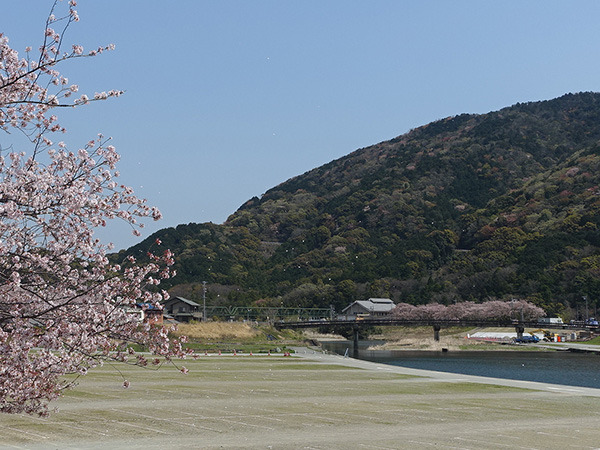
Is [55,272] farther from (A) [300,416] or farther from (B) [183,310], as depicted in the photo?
(B) [183,310]

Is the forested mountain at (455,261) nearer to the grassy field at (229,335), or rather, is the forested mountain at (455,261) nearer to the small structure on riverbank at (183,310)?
the small structure on riverbank at (183,310)

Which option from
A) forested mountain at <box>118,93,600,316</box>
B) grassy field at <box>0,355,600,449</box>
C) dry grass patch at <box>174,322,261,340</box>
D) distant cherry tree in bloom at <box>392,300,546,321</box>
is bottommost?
grassy field at <box>0,355,600,449</box>

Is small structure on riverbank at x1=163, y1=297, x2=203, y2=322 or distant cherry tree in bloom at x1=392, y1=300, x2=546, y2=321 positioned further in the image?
distant cherry tree in bloom at x1=392, y1=300, x2=546, y2=321

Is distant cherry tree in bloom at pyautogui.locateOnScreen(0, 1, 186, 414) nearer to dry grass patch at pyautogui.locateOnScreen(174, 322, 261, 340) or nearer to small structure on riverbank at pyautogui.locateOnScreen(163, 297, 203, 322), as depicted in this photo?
dry grass patch at pyautogui.locateOnScreen(174, 322, 261, 340)

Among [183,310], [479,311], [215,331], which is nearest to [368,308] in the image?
[479,311]

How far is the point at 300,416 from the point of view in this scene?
26109mm

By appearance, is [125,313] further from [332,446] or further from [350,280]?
[350,280]

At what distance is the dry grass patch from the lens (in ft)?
311

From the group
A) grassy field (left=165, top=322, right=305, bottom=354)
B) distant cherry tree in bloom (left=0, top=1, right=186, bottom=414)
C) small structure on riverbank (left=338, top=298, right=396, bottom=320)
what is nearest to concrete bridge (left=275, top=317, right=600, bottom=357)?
grassy field (left=165, top=322, right=305, bottom=354)

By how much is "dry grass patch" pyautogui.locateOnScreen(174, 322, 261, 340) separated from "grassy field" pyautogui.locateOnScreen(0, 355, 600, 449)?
52.9 meters

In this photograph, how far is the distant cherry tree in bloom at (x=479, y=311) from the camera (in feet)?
408

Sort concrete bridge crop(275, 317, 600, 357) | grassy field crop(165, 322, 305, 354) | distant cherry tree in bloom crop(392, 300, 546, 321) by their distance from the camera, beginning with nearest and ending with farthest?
1. grassy field crop(165, 322, 305, 354)
2. concrete bridge crop(275, 317, 600, 357)
3. distant cherry tree in bloom crop(392, 300, 546, 321)

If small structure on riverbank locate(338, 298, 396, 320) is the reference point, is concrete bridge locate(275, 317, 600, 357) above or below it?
below

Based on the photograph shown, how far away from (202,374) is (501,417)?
67.1ft
